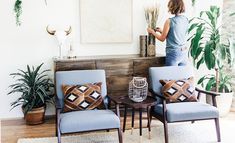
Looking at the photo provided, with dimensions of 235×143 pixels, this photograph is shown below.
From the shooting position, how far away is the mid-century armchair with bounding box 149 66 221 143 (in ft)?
10.3

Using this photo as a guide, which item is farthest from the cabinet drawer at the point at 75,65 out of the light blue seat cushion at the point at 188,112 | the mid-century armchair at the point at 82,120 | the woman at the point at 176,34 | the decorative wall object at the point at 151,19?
the light blue seat cushion at the point at 188,112

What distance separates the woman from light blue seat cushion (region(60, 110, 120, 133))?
1.41 meters

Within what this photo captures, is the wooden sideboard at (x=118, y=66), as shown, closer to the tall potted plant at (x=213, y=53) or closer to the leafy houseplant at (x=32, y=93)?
the leafy houseplant at (x=32, y=93)

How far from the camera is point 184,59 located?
13.3 feet

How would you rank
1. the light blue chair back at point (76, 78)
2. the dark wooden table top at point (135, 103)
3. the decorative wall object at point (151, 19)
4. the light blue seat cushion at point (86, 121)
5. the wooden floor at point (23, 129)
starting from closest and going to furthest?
the light blue seat cushion at point (86, 121) < the dark wooden table top at point (135, 103) < the light blue chair back at point (76, 78) < the wooden floor at point (23, 129) < the decorative wall object at point (151, 19)

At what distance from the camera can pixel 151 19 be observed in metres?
4.32

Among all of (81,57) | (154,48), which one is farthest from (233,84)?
(81,57)

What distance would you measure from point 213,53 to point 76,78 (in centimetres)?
203

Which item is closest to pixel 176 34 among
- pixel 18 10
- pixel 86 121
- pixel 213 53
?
pixel 213 53

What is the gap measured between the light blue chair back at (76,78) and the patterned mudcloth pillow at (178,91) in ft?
2.45

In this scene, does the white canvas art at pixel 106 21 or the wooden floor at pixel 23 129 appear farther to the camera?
the white canvas art at pixel 106 21

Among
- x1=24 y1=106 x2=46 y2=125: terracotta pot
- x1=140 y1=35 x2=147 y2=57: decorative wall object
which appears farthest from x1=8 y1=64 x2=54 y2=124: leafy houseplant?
x1=140 y1=35 x2=147 y2=57: decorative wall object

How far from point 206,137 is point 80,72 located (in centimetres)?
172

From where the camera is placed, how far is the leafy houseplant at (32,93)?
3818 mm
